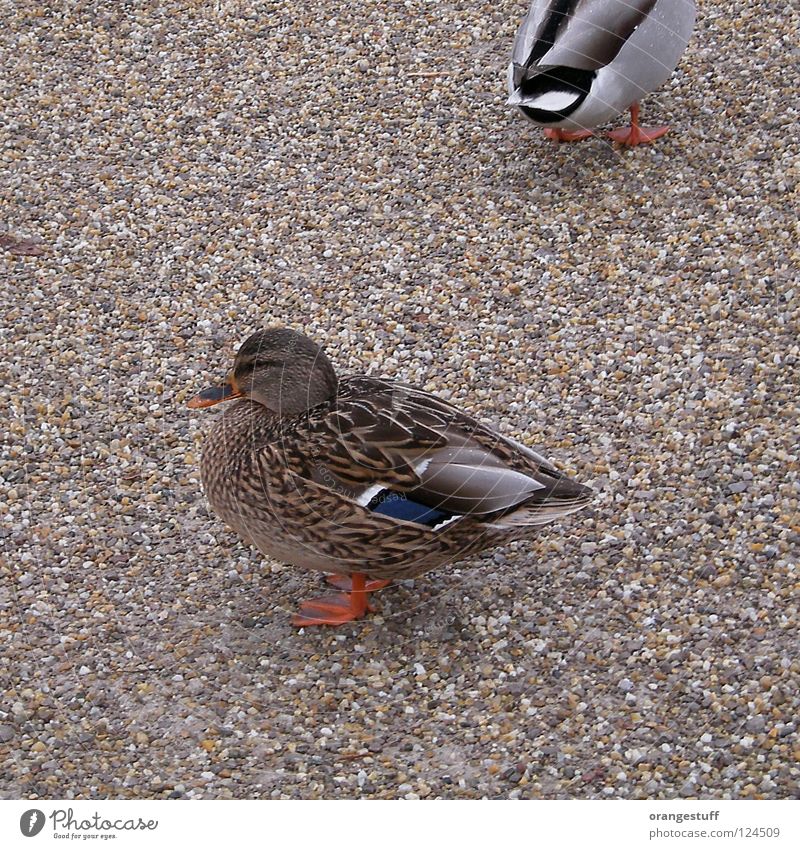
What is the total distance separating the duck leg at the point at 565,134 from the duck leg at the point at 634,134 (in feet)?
0.39

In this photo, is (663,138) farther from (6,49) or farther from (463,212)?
(6,49)

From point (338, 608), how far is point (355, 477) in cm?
50

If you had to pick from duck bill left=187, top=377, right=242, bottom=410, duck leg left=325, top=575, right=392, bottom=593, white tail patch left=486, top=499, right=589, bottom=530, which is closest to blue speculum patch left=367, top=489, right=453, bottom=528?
white tail patch left=486, top=499, right=589, bottom=530

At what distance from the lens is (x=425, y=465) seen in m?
3.29

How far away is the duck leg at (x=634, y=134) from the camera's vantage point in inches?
213

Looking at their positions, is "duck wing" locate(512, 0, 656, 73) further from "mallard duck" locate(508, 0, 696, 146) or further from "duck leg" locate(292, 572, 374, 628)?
"duck leg" locate(292, 572, 374, 628)

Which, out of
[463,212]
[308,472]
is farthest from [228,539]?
[463,212]

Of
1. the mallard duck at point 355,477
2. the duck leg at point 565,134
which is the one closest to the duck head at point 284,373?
the mallard duck at point 355,477

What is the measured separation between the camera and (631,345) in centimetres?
456

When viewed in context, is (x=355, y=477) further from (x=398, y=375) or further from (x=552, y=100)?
(x=552, y=100)

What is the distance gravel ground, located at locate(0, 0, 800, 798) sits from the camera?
3.25 meters

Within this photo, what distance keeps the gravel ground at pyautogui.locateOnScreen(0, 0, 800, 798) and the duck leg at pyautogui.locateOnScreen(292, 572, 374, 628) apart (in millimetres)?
59
